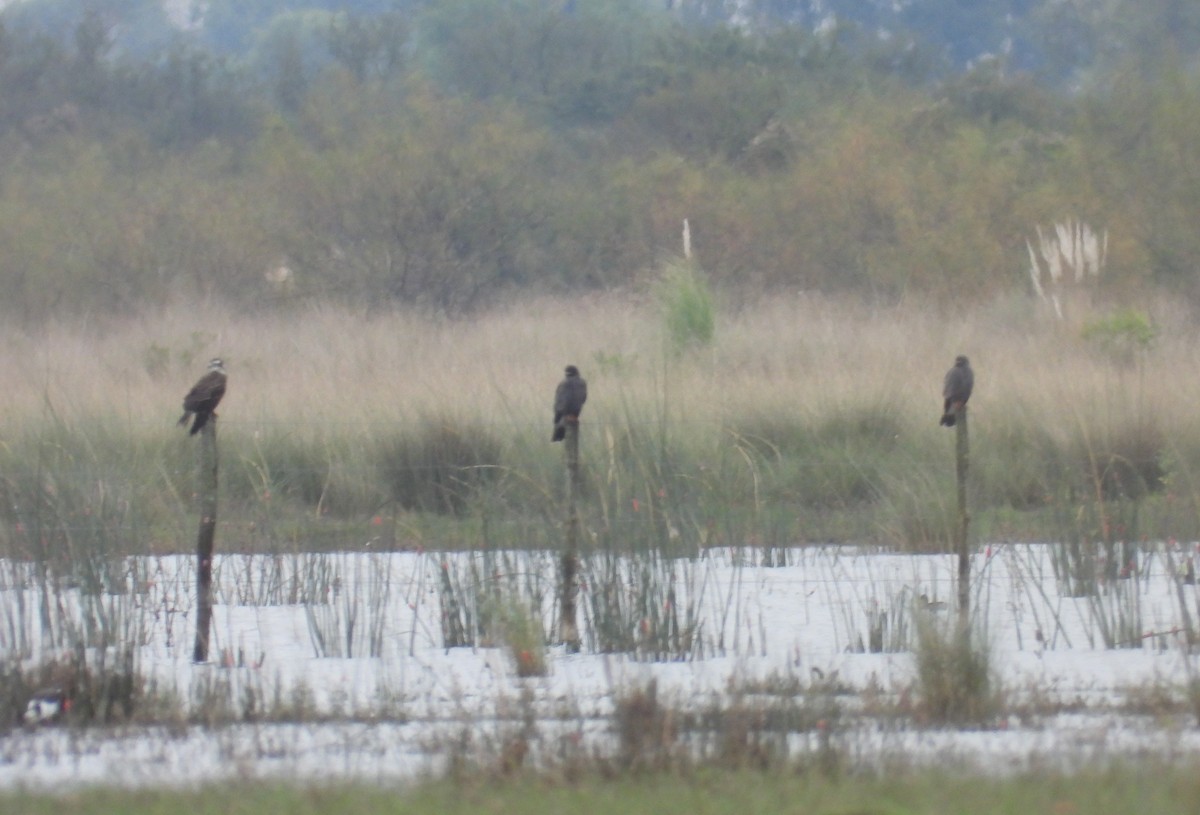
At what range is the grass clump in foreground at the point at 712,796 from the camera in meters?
4.09

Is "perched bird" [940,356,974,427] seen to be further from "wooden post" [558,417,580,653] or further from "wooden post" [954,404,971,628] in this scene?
"wooden post" [558,417,580,653]

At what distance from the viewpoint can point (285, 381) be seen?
13.7 meters

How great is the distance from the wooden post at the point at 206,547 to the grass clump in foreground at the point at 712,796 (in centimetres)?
226

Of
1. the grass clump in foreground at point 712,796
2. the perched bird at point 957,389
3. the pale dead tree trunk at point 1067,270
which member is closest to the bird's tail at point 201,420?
the grass clump in foreground at point 712,796

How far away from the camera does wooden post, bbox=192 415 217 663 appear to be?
661 centimetres

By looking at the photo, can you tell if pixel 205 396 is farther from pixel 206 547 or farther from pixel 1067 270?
pixel 1067 270

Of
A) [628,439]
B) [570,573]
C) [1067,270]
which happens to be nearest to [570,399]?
[570,573]

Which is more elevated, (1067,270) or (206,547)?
(1067,270)

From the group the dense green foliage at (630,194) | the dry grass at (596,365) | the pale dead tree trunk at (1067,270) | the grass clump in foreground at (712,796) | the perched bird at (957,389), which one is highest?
the dense green foliage at (630,194)

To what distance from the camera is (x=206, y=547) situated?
6734 millimetres

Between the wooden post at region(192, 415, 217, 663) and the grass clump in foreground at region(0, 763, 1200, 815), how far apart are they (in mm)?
2263

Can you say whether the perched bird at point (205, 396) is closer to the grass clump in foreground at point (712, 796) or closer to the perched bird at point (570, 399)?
the perched bird at point (570, 399)

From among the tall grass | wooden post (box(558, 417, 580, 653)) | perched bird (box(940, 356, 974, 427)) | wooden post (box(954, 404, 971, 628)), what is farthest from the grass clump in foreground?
perched bird (box(940, 356, 974, 427))

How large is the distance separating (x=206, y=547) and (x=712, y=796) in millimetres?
3094
